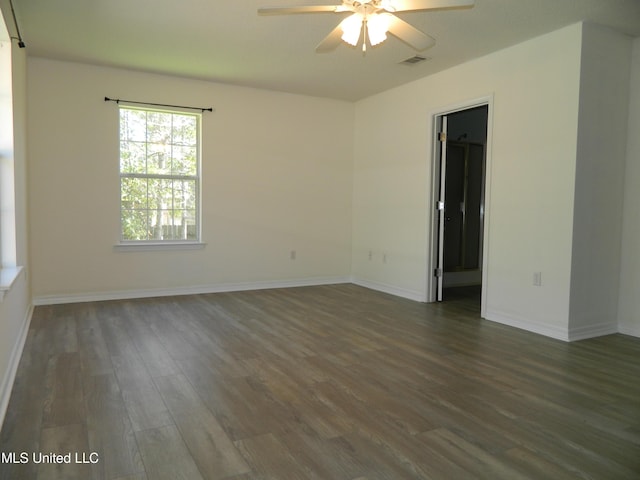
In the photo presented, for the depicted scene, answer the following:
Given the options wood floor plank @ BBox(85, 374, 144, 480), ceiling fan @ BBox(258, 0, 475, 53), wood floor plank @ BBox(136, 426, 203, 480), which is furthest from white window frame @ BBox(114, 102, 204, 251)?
wood floor plank @ BBox(136, 426, 203, 480)

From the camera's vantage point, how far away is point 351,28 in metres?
2.93

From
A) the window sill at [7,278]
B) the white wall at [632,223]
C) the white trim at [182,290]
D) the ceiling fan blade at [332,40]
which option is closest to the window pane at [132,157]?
the white trim at [182,290]

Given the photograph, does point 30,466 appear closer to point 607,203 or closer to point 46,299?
point 46,299

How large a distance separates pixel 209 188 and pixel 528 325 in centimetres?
395

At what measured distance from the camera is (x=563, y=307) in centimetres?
394

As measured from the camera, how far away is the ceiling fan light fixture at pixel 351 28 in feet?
9.37

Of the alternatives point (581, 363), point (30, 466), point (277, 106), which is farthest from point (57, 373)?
point (277, 106)

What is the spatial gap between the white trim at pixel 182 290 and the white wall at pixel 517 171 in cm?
139

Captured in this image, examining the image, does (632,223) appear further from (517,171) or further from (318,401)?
(318,401)

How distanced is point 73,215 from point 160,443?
3.84 m

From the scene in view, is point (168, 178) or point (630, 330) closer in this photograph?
point (630, 330)

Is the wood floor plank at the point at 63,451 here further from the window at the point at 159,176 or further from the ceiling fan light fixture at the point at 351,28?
the window at the point at 159,176

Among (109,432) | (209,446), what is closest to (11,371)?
(109,432)

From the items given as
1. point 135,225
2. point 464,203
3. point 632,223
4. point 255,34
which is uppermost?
point 255,34
